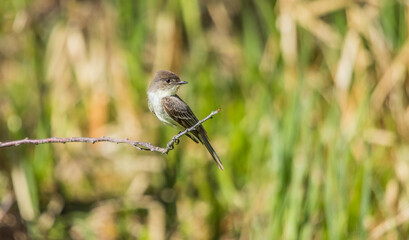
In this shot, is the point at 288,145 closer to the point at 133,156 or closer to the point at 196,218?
the point at 196,218

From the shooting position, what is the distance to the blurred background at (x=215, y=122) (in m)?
4.20

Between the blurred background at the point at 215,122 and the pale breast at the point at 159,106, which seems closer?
the pale breast at the point at 159,106

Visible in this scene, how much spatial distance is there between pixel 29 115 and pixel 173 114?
3332 millimetres

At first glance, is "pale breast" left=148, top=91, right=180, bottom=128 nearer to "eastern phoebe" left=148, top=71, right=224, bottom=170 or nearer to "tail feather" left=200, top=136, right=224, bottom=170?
"eastern phoebe" left=148, top=71, right=224, bottom=170

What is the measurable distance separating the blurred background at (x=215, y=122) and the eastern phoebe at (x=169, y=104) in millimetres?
1815

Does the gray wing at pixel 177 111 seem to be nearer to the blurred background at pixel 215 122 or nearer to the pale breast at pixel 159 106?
the pale breast at pixel 159 106

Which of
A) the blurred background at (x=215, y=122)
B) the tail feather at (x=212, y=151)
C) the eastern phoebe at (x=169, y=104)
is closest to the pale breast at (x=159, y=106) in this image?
the eastern phoebe at (x=169, y=104)

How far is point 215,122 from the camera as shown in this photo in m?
5.16

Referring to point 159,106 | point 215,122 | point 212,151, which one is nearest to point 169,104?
point 159,106

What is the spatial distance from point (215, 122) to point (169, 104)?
2882mm

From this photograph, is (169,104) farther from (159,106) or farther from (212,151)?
(212,151)

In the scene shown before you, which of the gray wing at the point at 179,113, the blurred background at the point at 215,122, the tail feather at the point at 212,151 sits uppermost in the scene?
the blurred background at the point at 215,122

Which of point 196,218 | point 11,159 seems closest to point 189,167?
point 196,218

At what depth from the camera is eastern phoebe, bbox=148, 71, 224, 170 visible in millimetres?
2264
